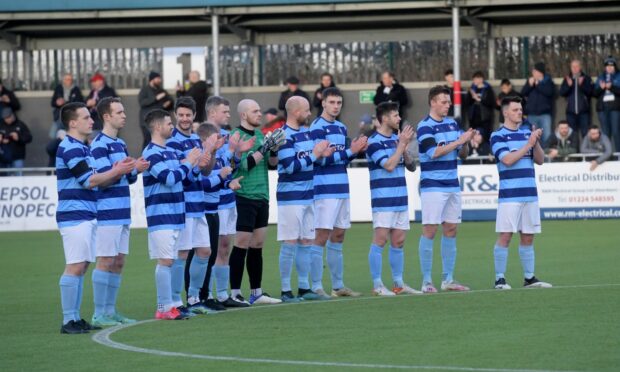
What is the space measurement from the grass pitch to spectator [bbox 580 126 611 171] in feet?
25.5

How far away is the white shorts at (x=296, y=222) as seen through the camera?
14.7 metres

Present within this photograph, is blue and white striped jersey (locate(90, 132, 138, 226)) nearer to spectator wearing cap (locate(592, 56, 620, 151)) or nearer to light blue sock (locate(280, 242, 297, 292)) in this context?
light blue sock (locate(280, 242, 297, 292))

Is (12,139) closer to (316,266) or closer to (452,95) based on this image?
(452,95)

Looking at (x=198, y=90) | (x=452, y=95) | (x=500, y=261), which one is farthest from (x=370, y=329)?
(x=198, y=90)

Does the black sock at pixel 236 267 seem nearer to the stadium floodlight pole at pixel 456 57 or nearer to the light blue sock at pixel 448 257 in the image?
the light blue sock at pixel 448 257

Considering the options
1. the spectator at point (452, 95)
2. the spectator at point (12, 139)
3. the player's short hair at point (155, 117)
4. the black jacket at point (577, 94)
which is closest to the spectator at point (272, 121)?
the spectator at point (452, 95)

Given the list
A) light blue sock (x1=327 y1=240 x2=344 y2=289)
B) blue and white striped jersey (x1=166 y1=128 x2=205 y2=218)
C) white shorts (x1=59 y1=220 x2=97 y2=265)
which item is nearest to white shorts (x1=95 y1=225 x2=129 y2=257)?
white shorts (x1=59 y1=220 x2=97 y2=265)

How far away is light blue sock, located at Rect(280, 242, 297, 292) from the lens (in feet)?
48.3

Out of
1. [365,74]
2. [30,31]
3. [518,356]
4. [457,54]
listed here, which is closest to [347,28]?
[365,74]

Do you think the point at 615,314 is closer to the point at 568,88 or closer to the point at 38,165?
the point at 568,88

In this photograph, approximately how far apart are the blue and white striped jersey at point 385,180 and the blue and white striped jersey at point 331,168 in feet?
1.09

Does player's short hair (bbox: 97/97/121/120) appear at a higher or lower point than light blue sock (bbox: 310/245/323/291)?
higher

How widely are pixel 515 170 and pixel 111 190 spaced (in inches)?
199

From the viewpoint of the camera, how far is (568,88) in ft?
90.4
